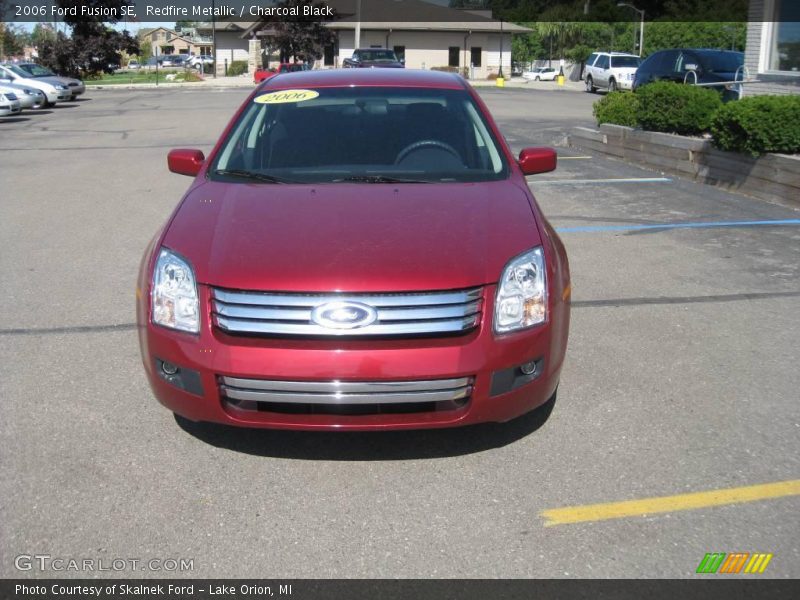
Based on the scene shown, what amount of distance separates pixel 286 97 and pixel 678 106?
8.78 meters

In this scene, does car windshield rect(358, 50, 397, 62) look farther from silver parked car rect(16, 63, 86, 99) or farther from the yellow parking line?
the yellow parking line

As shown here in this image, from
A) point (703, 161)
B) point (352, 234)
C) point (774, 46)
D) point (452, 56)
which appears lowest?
point (703, 161)

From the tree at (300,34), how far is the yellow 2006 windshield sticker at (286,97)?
54.4 m

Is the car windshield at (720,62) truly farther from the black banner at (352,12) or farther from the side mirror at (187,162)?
the black banner at (352,12)

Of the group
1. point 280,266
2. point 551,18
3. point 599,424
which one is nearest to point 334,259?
point 280,266

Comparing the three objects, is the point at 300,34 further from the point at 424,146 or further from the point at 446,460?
the point at 446,460

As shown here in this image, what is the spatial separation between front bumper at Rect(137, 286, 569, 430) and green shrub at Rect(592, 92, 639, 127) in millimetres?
10998

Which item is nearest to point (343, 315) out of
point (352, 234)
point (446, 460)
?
point (352, 234)

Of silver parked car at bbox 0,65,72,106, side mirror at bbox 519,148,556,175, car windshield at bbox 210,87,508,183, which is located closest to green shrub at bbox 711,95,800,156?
side mirror at bbox 519,148,556,175

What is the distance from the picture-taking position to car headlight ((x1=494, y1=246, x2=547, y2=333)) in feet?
11.6

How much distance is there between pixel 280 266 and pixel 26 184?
9.97m

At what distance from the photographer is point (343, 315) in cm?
339

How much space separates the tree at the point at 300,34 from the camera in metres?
57.2

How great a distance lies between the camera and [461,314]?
11.3 ft
